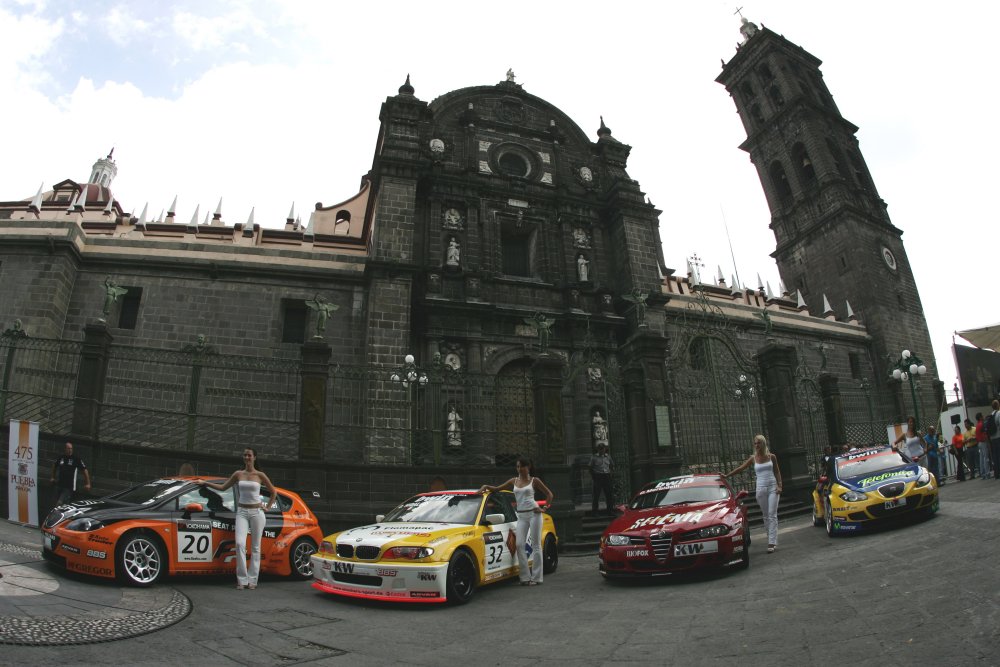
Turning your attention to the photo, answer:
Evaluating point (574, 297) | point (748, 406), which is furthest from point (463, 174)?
point (748, 406)

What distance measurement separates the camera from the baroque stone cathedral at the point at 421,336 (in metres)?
12.1

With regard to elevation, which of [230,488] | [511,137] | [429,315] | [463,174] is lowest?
[230,488]

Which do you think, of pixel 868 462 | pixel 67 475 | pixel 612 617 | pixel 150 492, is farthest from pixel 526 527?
pixel 67 475

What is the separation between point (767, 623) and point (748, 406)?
1068cm

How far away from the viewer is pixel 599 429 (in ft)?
62.0

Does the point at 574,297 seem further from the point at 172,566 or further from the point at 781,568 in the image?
the point at 172,566

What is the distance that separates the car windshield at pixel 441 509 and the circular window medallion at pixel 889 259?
34543 mm

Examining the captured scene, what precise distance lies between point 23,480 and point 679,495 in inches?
422

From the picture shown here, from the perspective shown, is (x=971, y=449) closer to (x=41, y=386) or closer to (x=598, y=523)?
(x=598, y=523)

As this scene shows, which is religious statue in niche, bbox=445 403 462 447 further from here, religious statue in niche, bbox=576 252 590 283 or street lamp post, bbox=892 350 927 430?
street lamp post, bbox=892 350 927 430

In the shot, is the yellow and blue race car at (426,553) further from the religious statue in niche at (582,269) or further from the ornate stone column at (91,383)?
the religious statue in niche at (582,269)

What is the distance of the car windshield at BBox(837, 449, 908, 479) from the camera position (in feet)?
30.1

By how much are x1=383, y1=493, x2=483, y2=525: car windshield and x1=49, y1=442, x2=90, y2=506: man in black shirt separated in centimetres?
568

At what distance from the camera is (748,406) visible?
1445cm
